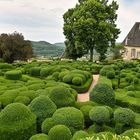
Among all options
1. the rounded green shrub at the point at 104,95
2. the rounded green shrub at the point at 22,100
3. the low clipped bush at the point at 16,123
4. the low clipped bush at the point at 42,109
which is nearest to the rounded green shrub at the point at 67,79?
the rounded green shrub at the point at 104,95

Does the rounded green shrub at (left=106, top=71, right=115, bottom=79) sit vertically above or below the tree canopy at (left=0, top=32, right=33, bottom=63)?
below

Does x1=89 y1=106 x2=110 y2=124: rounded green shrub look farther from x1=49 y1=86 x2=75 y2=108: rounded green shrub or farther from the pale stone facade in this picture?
the pale stone facade

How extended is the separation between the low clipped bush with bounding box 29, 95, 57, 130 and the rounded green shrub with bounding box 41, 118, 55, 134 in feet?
3.43

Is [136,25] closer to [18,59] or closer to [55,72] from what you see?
[18,59]

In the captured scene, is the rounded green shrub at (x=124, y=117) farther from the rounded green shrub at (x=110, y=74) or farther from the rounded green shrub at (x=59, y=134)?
the rounded green shrub at (x=110, y=74)

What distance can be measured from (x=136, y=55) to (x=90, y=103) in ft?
185

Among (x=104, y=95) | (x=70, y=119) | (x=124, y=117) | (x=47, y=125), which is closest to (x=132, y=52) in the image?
(x=104, y=95)

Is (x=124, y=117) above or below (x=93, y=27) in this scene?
below

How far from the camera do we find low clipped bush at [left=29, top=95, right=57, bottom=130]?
1764cm

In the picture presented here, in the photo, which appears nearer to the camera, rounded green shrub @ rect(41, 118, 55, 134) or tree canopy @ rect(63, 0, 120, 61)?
rounded green shrub @ rect(41, 118, 55, 134)

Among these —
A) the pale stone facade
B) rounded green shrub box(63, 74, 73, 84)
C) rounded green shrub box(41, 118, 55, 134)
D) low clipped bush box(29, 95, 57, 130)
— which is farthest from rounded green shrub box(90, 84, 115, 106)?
the pale stone facade

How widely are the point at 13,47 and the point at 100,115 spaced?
3725cm

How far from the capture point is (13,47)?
52.7m

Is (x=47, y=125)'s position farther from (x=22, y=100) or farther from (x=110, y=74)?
(x=110, y=74)
